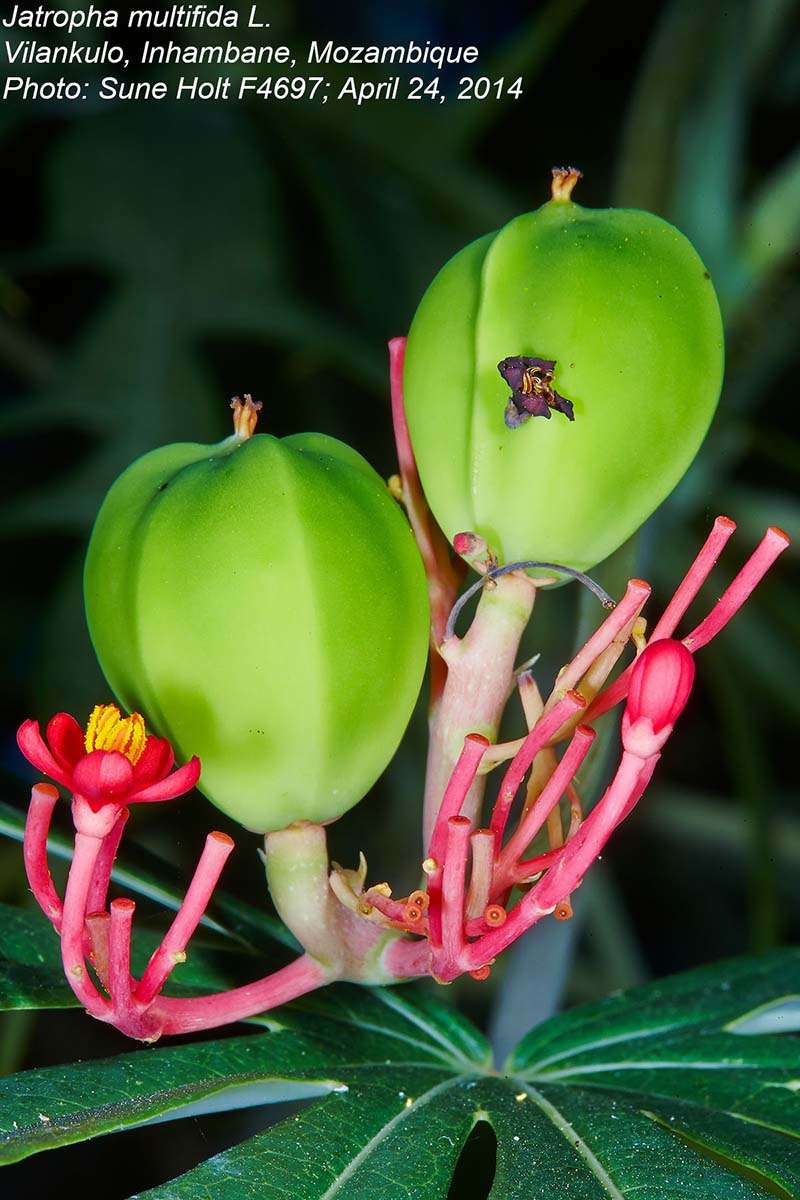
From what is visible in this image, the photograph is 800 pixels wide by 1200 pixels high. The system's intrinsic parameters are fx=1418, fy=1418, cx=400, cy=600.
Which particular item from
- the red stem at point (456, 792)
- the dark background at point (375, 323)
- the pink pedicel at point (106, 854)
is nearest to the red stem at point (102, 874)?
the pink pedicel at point (106, 854)

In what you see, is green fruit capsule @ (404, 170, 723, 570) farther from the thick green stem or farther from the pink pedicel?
the pink pedicel

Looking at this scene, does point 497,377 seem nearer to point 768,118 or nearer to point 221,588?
point 221,588

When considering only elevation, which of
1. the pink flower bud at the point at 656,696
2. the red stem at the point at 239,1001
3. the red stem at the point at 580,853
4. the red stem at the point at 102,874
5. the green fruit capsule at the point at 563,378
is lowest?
the red stem at the point at 239,1001

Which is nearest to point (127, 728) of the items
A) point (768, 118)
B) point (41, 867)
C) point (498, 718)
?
point (41, 867)

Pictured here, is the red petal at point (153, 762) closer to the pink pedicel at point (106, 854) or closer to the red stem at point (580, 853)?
the pink pedicel at point (106, 854)

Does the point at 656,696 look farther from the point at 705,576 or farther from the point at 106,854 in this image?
the point at 106,854

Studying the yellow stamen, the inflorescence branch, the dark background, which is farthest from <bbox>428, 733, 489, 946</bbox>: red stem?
the dark background
